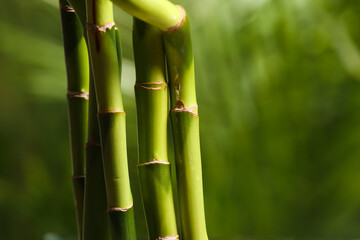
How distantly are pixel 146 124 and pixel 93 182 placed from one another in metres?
0.05

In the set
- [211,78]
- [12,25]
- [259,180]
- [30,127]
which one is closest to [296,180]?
[259,180]

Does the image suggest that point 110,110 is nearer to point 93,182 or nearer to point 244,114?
point 93,182

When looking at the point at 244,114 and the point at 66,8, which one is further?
the point at 244,114

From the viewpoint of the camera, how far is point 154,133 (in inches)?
8.3

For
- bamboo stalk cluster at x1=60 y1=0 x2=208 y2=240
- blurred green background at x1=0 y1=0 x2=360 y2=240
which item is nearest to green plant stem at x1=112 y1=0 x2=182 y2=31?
bamboo stalk cluster at x1=60 y1=0 x2=208 y2=240

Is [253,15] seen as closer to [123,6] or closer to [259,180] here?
[259,180]

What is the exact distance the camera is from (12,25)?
79 centimetres

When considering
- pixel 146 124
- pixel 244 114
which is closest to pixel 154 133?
pixel 146 124

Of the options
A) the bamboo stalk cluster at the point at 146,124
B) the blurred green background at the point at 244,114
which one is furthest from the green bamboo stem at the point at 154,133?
the blurred green background at the point at 244,114

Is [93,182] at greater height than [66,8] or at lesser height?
lesser

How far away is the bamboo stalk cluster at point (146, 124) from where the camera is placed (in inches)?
7.8

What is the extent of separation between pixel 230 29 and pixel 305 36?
0.15 m

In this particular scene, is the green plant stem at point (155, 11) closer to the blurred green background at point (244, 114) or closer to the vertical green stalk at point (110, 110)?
the vertical green stalk at point (110, 110)

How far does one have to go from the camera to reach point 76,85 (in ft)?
0.82
